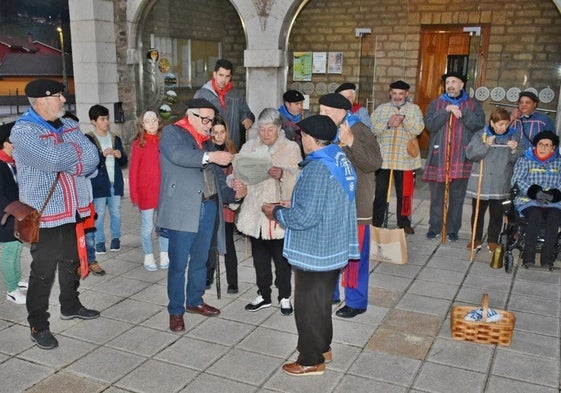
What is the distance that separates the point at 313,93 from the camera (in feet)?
45.8

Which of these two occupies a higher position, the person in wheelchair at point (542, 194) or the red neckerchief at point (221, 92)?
the red neckerchief at point (221, 92)

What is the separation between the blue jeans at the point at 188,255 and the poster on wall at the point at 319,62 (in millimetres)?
9590

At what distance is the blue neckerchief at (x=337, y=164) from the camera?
3.68 m

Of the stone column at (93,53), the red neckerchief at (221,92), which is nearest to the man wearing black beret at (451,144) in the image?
the red neckerchief at (221,92)

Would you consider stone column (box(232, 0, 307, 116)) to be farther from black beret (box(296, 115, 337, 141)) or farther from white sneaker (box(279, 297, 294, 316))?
black beret (box(296, 115, 337, 141))

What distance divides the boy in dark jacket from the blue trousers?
3.26 meters

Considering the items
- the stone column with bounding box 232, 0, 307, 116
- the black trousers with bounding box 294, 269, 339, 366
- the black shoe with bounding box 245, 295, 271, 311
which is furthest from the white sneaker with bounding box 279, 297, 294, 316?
the stone column with bounding box 232, 0, 307, 116

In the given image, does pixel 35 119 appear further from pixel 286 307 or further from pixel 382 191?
pixel 382 191

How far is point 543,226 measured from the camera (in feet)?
21.3

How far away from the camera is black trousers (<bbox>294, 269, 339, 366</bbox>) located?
3.91 meters

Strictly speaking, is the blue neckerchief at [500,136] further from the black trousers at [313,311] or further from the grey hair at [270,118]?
the black trousers at [313,311]

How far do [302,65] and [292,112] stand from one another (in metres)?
7.55

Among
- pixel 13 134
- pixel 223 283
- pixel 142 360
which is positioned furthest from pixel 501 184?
pixel 13 134

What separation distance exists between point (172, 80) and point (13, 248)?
826 cm
